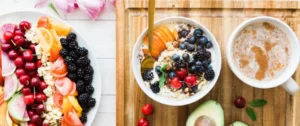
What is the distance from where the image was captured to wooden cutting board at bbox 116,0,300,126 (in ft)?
4.55

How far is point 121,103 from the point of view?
1.41 metres

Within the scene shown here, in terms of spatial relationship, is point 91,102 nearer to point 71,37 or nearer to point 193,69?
point 71,37

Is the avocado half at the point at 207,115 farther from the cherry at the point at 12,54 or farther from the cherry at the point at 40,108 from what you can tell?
the cherry at the point at 12,54

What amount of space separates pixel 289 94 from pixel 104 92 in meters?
0.58

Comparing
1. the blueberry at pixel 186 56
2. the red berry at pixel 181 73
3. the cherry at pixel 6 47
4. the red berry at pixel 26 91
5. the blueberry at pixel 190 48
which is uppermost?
the cherry at pixel 6 47

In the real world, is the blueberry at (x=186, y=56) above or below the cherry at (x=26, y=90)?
above

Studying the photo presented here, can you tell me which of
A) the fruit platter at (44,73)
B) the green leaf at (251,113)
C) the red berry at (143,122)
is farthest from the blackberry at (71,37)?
the green leaf at (251,113)

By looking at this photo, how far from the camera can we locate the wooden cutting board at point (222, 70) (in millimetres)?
1386

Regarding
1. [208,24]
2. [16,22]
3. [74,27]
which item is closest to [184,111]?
[208,24]

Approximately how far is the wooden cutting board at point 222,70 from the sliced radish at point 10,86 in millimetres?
332

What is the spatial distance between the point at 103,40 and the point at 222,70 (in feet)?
1.33

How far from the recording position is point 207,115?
1324 mm

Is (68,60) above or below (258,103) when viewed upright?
above

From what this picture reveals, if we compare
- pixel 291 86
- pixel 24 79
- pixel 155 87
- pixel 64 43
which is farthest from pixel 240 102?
pixel 24 79
